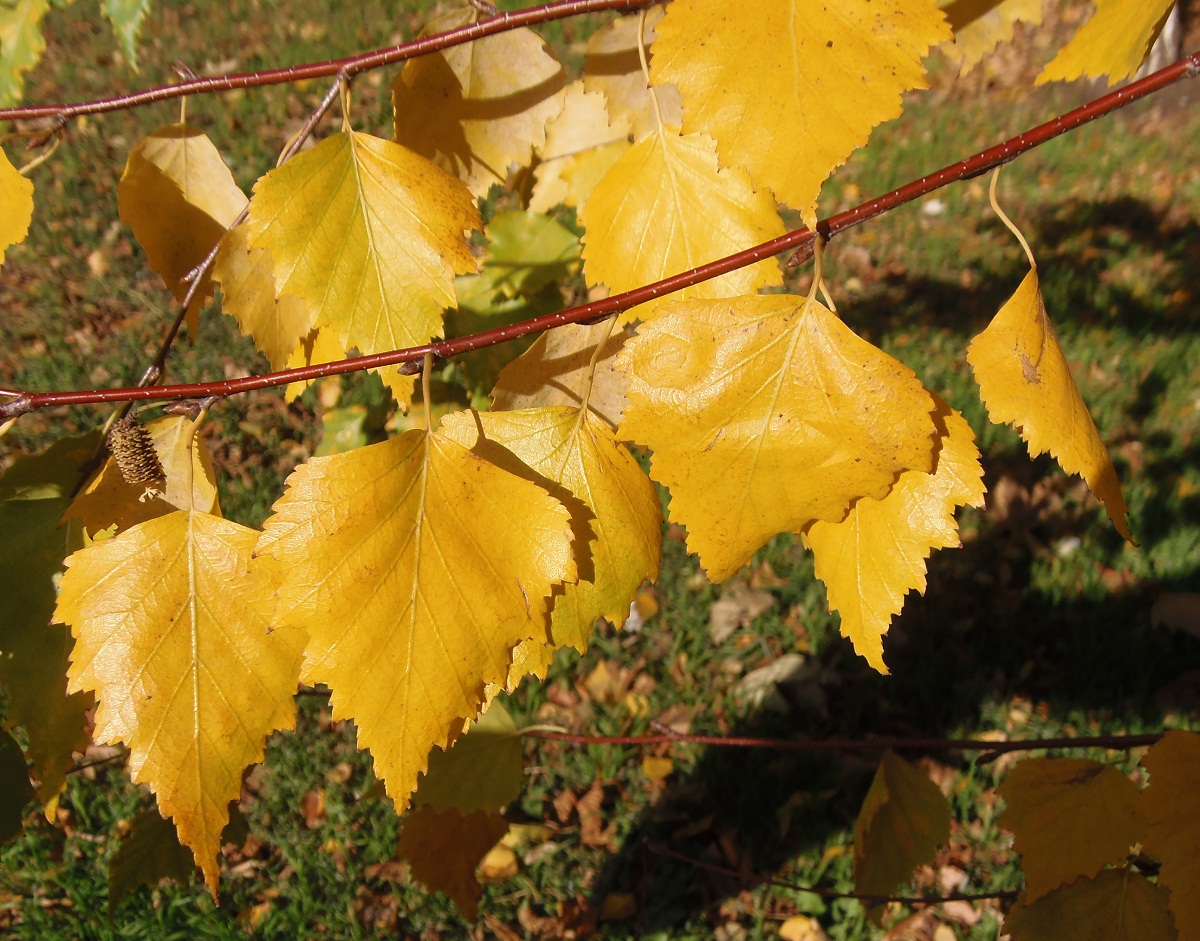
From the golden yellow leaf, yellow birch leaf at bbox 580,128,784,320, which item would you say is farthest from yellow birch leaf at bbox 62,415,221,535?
the golden yellow leaf

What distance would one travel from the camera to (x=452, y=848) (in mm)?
1822

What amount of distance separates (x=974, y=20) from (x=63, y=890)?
9.87ft

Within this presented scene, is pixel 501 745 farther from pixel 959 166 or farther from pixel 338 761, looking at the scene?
pixel 338 761

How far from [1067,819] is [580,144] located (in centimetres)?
118

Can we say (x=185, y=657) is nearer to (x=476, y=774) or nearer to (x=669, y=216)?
(x=669, y=216)

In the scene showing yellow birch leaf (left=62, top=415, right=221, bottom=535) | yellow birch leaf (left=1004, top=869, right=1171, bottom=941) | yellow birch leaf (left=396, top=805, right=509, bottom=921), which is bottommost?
yellow birch leaf (left=1004, top=869, right=1171, bottom=941)

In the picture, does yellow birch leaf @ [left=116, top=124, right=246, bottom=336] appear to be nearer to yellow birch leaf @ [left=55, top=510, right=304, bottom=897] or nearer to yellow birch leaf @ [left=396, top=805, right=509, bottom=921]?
yellow birch leaf @ [left=55, top=510, right=304, bottom=897]

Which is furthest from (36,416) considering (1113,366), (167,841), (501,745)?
(1113,366)

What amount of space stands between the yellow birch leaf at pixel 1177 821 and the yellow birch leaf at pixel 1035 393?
0.32m

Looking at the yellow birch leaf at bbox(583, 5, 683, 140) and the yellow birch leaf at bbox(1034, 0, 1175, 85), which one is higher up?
the yellow birch leaf at bbox(583, 5, 683, 140)

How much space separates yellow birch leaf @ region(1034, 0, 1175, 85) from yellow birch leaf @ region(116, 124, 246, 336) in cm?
99

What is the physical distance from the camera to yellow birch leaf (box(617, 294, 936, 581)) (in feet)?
2.63

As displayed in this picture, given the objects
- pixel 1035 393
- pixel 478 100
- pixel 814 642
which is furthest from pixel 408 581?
pixel 814 642

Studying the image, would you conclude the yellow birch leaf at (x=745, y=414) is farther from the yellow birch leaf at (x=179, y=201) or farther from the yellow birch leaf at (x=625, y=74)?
the yellow birch leaf at (x=179, y=201)
